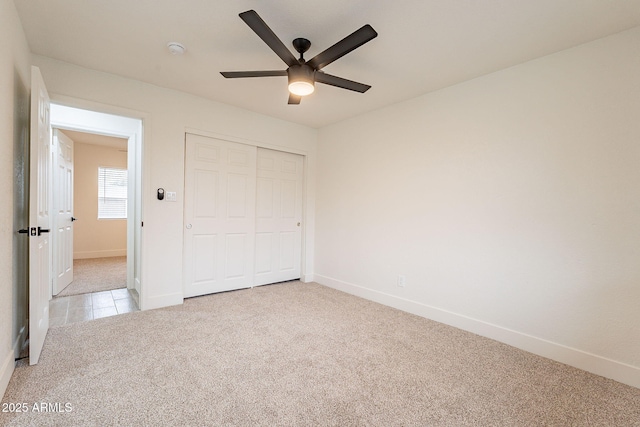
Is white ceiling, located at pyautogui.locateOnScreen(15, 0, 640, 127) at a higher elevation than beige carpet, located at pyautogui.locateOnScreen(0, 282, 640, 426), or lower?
higher

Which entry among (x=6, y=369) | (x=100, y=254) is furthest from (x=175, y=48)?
(x=100, y=254)

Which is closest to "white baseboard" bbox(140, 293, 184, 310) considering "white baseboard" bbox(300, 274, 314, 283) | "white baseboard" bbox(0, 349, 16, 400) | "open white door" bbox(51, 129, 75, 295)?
"white baseboard" bbox(0, 349, 16, 400)

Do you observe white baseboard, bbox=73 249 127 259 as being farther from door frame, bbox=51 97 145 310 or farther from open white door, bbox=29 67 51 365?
open white door, bbox=29 67 51 365

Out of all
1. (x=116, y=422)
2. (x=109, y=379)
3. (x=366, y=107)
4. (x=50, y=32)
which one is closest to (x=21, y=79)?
(x=50, y=32)

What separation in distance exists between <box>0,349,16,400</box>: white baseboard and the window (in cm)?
531

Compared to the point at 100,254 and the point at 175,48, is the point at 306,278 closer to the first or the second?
the point at 175,48

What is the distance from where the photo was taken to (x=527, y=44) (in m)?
2.22

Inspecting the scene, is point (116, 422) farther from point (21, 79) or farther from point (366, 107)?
point (366, 107)

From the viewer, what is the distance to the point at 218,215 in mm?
3752

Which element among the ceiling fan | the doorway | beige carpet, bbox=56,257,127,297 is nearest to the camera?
the ceiling fan

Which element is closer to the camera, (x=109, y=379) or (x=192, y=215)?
(x=109, y=379)

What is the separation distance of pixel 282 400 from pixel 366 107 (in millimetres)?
3218

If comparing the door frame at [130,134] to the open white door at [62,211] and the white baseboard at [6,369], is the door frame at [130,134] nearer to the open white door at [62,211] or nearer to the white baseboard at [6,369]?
the open white door at [62,211]

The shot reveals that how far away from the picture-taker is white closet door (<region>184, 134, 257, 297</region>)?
11.6ft
